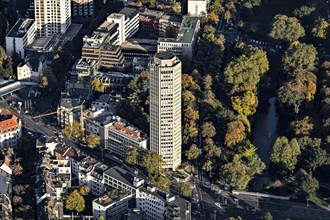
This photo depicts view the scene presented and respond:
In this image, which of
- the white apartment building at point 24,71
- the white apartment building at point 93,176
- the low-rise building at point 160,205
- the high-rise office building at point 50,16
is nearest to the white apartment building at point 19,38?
the high-rise office building at point 50,16

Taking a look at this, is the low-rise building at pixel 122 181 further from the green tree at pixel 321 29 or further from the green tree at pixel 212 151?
the green tree at pixel 321 29

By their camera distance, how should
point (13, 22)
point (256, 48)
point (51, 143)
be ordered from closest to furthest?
Result: point (51, 143), point (256, 48), point (13, 22)

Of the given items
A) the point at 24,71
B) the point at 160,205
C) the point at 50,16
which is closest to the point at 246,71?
the point at 24,71

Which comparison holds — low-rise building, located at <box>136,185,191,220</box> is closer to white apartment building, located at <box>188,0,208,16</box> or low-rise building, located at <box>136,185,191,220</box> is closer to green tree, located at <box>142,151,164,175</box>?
green tree, located at <box>142,151,164,175</box>

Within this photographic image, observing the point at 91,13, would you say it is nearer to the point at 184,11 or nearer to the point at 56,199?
the point at 184,11

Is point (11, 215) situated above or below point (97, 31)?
below

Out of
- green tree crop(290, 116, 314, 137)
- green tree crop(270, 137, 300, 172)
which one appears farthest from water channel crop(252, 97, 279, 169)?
green tree crop(290, 116, 314, 137)

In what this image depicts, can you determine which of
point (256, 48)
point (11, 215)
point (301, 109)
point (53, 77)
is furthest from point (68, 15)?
point (11, 215)

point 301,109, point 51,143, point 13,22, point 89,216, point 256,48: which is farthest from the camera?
point 13,22
